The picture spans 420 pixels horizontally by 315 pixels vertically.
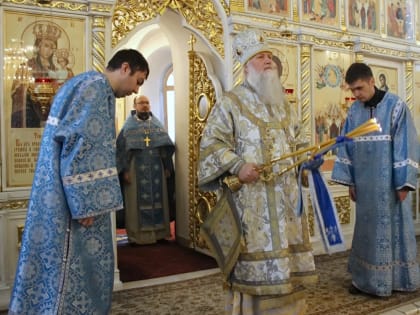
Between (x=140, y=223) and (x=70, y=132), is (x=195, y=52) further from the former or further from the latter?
(x=70, y=132)

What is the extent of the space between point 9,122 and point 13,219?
30.4 inches

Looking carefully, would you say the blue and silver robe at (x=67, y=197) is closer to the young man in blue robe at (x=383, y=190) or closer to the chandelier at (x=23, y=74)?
the chandelier at (x=23, y=74)

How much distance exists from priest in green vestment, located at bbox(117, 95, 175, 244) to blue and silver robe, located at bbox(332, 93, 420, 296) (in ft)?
9.12

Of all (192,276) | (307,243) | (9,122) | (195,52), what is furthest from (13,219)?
Result: (195,52)

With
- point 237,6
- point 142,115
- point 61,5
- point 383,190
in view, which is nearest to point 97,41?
point 61,5

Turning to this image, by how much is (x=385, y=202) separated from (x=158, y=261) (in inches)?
100

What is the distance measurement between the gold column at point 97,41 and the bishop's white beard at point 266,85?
5.70 feet

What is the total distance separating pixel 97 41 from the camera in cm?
418

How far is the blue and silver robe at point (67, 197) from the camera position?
7.50 feet

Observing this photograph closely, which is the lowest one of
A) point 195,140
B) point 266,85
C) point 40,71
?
point 195,140

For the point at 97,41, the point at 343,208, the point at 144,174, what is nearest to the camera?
the point at 97,41

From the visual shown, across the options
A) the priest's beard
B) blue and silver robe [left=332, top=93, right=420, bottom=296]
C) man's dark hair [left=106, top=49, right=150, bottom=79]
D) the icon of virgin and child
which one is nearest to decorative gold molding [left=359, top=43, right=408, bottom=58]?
blue and silver robe [left=332, top=93, right=420, bottom=296]

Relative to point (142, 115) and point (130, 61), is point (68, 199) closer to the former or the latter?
point (130, 61)

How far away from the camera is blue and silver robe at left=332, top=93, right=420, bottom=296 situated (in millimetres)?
3936
